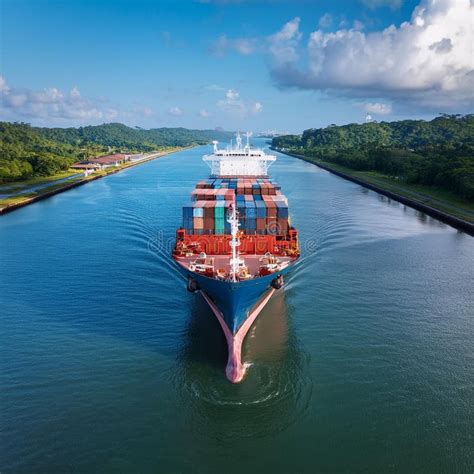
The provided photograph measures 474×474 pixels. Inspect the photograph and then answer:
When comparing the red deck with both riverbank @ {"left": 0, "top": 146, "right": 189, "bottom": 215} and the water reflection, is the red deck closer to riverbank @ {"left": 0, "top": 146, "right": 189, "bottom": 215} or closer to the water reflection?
the water reflection

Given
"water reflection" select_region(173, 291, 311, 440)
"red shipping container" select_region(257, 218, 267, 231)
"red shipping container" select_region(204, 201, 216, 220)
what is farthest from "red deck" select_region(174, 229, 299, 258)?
"water reflection" select_region(173, 291, 311, 440)

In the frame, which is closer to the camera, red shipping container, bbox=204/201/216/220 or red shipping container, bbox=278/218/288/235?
red shipping container, bbox=204/201/216/220

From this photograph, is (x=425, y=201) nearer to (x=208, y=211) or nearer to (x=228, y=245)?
(x=208, y=211)

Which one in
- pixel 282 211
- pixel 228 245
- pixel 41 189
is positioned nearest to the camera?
pixel 228 245

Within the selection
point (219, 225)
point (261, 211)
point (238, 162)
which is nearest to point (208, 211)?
point (219, 225)

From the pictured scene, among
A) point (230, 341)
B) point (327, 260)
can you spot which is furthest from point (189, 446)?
point (327, 260)

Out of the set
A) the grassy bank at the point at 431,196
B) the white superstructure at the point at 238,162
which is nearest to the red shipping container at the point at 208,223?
the white superstructure at the point at 238,162
